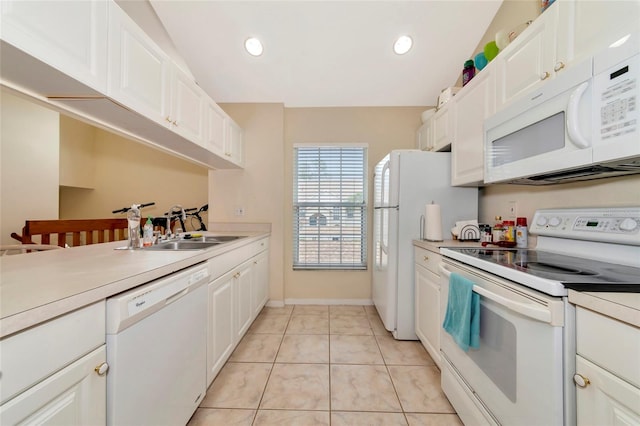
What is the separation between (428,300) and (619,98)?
4.86 feet

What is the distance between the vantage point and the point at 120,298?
0.80 metres

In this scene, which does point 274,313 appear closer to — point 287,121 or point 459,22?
point 287,121

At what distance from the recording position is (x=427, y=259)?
1896mm

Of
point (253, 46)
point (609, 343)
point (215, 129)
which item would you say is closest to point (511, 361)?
point (609, 343)

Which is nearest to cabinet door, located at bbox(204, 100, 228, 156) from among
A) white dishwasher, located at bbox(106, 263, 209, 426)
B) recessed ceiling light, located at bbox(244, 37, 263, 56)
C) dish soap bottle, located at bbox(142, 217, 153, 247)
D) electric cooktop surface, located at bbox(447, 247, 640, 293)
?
recessed ceiling light, located at bbox(244, 37, 263, 56)

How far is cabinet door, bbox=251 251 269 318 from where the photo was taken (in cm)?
240

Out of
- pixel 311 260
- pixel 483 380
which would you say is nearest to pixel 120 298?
pixel 483 380

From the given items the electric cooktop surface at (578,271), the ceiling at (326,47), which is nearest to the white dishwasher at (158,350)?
the electric cooktop surface at (578,271)

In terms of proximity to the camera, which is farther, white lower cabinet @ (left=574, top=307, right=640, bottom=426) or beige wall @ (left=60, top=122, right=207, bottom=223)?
beige wall @ (left=60, top=122, right=207, bottom=223)

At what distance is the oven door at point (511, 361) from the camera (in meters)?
0.79

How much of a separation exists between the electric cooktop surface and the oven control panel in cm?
12

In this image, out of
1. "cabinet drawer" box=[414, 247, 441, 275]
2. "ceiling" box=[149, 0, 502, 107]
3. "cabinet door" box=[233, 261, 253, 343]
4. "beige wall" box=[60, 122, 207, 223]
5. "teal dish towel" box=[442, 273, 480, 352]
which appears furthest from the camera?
"beige wall" box=[60, 122, 207, 223]

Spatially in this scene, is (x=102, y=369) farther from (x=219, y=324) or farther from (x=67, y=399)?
(x=219, y=324)

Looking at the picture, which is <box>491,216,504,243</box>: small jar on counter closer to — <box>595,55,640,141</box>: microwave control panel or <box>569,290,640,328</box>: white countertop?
<box>595,55,640,141</box>: microwave control panel
